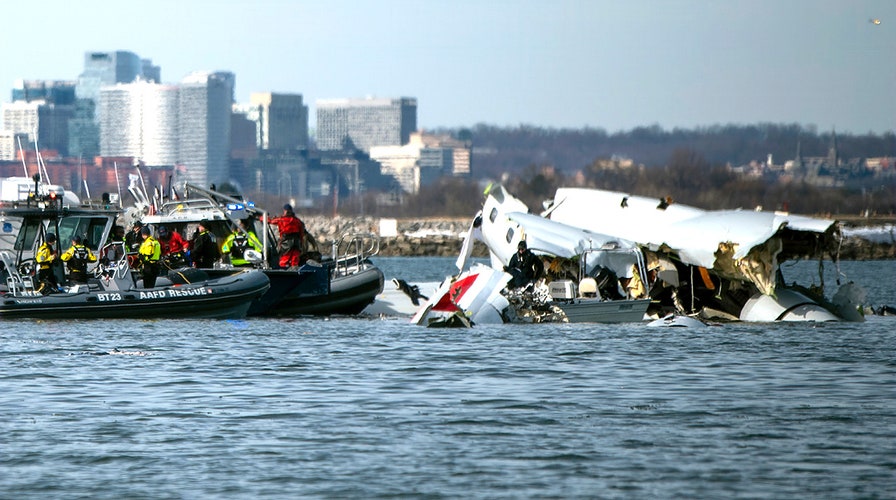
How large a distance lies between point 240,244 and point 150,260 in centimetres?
401

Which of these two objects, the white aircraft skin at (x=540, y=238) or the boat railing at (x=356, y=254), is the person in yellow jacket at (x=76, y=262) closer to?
the boat railing at (x=356, y=254)

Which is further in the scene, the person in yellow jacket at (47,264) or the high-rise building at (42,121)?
the high-rise building at (42,121)

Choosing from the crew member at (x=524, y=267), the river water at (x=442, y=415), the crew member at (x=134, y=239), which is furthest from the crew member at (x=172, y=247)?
the crew member at (x=524, y=267)

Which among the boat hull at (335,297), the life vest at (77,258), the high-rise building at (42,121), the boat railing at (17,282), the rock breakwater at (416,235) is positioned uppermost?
the high-rise building at (42,121)

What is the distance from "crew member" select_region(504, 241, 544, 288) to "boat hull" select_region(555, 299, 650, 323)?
54.7 inches

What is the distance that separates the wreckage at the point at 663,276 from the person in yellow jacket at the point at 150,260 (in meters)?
5.46

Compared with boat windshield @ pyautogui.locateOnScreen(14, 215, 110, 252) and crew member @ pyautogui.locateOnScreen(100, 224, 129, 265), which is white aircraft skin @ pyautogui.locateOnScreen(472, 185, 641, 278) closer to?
crew member @ pyautogui.locateOnScreen(100, 224, 129, 265)

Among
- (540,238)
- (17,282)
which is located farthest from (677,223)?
(17,282)

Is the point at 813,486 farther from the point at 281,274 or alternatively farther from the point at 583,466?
the point at 281,274

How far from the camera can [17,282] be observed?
25.3 m

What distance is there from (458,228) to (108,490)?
94.8 m

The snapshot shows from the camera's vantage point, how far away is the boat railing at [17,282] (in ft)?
82.5

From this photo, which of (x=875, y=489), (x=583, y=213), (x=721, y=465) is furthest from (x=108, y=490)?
(x=583, y=213)

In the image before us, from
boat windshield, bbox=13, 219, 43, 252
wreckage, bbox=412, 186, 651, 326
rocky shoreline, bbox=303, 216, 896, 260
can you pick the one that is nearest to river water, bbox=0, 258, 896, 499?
wreckage, bbox=412, 186, 651, 326
